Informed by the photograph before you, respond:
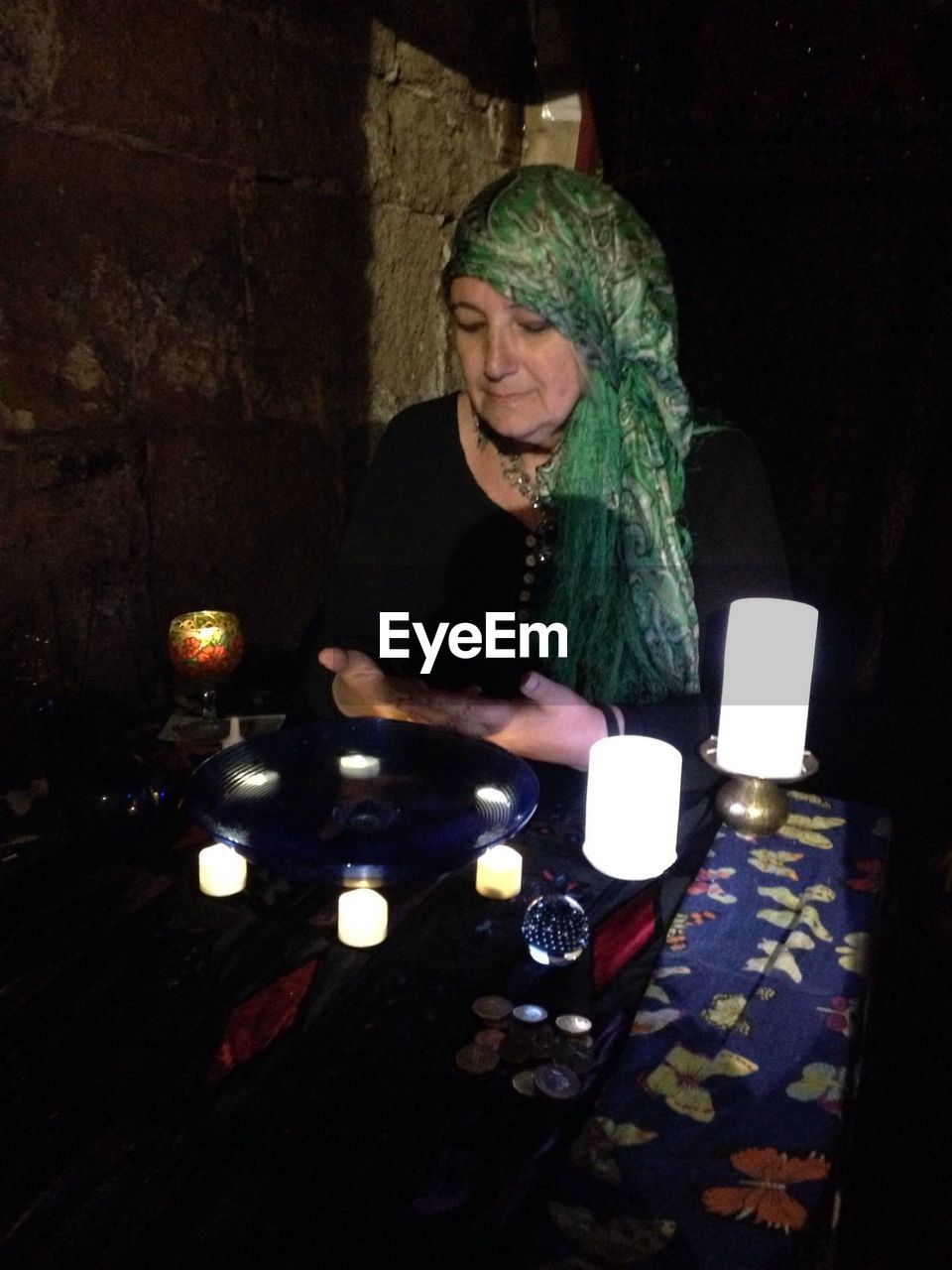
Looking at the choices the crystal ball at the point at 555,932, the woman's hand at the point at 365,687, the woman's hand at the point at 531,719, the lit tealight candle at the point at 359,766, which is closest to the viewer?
the crystal ball at the point at 555,932

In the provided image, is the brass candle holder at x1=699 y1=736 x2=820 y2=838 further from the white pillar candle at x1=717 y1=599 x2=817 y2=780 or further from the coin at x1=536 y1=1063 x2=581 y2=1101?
the coin at x1=536 y1=1063 x2=581 y2=1101

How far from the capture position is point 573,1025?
2.81 ft

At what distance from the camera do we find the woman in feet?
5.03

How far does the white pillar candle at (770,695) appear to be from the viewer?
4.07 feet

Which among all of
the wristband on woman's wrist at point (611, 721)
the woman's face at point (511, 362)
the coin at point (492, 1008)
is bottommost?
the coin at point (492, 1008)

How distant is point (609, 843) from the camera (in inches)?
43.9

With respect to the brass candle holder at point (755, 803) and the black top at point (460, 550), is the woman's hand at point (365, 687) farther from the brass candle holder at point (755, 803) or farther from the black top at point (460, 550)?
the brass candle holder at point (755, 803)

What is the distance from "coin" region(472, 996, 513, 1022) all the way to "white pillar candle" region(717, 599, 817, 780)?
503mm

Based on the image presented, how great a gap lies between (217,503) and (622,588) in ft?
2.82

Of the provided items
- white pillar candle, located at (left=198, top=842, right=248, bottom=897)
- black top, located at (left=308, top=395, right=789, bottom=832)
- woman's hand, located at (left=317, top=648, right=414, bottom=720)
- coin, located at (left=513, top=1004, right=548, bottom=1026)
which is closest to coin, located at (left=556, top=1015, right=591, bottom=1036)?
coin, located at (left=513, top=1004, right=548, bottom=1026)

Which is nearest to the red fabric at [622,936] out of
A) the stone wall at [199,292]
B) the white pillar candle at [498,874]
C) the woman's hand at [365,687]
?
A: the white pillar candle at [498,874]

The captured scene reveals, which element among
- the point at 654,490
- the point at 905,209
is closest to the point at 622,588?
the point at 654,490

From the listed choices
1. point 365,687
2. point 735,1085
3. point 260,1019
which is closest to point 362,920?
point 260,1019

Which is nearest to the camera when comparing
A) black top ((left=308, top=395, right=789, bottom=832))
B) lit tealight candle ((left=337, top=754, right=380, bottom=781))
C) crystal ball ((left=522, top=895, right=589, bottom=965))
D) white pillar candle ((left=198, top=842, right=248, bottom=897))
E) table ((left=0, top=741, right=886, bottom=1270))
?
table ((left=0, top=741, right=886, bottom=1270))
